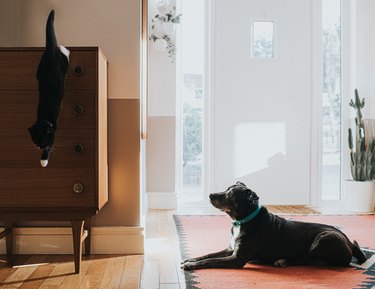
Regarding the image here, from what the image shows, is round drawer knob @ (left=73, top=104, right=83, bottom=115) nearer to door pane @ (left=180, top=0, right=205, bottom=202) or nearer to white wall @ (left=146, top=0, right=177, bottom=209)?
white wall @ (left=146, top=0, right=177, bottom=209)

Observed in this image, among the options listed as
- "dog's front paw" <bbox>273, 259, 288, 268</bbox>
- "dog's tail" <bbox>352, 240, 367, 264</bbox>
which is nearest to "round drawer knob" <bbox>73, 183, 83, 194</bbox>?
"dog's front paw" <bbox>273, 259, 288, 268</bbox>

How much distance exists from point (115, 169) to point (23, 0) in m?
1.02

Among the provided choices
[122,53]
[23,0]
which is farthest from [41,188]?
[23,0]

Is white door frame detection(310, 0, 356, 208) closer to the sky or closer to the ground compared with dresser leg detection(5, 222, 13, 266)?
closer to the sky

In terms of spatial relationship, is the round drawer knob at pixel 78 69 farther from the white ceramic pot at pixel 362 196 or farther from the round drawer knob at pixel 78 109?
the white ceramic pot at pixel 362 196

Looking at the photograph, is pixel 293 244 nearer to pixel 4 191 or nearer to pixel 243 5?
pixel 4 191

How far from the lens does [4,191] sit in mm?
2227

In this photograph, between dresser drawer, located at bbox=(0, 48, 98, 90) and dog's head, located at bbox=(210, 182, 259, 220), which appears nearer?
dresser drawer, located at bbox=(0, 48, 98, 90)

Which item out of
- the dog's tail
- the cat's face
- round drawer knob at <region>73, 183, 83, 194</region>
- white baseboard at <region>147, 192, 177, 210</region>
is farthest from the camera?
white baseboard at <region>147, 192, 177, 210</region>

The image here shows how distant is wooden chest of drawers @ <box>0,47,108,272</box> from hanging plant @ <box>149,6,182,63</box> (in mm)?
2262

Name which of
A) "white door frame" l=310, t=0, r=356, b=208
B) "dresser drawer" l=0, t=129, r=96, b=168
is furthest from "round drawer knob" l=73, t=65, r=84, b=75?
"white door frame" l=310, t=0, r=356, b=208

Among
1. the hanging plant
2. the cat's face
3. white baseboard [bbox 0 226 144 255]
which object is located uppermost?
the hanging plant

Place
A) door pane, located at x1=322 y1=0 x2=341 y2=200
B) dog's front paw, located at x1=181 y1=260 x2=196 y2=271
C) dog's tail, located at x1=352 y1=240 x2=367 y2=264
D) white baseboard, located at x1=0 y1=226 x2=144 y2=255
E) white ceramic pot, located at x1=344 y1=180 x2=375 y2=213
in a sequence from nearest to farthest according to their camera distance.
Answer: dog's front paw, located at x1=181 y1=260 x2=196 y2=271 → dog's tail, located at x1=352 y1=240 x2=367 y2=264 → white baseboard, located at x1=0 y1=226 x2=144 y2=255 → white ceramic pot, located at x1=344 y1=180 x2=375 y2=213 → door pane, located at x1=322 y1=0 x2=341 y2=200

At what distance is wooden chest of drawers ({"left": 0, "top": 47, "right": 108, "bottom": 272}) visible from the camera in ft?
7.30
